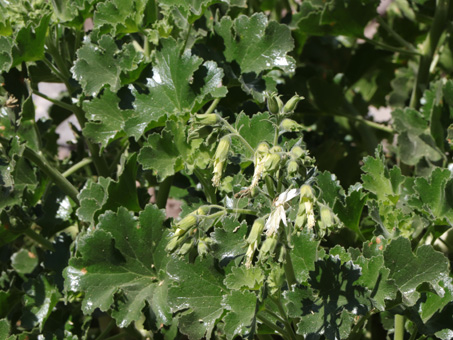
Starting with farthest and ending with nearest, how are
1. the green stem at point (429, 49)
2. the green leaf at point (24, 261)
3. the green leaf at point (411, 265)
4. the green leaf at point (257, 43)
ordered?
the green stem at point (429, 49) < the green leaf at point (24, 261) < the green leaf at point (257, 43) < the green leaf at point (411, 265)

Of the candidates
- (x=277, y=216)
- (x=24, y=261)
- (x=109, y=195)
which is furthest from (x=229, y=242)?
(x=24, y=261)

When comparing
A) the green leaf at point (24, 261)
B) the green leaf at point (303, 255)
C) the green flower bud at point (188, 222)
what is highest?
the green flower bud at point (188, 222)

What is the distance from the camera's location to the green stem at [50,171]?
78.6 inches

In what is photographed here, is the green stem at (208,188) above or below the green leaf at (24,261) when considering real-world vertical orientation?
above

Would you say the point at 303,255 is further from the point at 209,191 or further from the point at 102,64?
the point at 102,64

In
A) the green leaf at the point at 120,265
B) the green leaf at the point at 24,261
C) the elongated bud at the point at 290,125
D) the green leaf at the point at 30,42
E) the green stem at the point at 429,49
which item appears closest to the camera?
the elongated bud at the point at 290,125

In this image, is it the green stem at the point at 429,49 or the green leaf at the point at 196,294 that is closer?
the green leaf at the point at 196,294

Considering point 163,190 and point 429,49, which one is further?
point 429,49

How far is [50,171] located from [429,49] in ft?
4.76

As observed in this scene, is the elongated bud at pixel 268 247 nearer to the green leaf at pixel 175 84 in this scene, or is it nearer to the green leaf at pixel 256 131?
the green leaf at pixel 256 131

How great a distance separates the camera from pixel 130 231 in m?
1.81

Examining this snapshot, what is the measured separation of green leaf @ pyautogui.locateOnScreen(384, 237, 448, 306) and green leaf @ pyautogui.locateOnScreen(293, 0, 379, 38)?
3.30 feet

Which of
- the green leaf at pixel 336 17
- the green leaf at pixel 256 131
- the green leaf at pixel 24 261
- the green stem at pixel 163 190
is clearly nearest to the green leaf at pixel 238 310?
the green leaf at pixel 256 131

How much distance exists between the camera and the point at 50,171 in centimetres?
204
